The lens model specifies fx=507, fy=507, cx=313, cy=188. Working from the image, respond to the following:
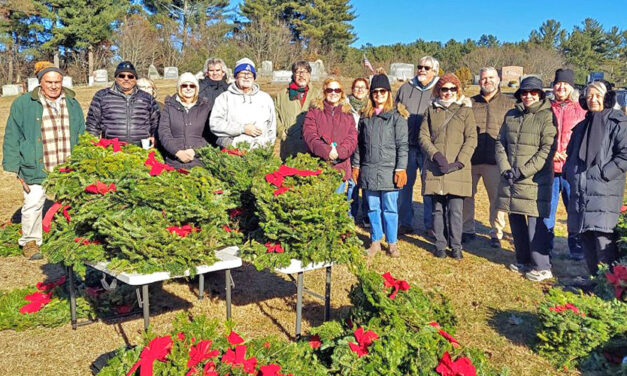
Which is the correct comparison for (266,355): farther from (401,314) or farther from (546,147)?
(546,147)

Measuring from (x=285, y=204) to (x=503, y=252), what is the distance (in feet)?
12.5

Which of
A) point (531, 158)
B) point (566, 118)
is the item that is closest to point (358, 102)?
point (531, 158)

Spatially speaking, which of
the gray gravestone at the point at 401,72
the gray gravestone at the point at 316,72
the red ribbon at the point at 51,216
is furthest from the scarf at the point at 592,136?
the gray gravestone at the point at 401,72

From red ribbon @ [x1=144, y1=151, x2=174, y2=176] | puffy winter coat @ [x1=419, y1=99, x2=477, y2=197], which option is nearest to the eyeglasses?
puffy winter coat @ [x1=419, y1=99, x2=477, y2=197]

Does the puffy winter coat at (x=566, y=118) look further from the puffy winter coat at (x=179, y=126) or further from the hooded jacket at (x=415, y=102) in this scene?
the puffy winter coat at (x=179, y=126)

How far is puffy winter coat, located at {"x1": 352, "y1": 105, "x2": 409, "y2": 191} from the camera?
538 centimetres

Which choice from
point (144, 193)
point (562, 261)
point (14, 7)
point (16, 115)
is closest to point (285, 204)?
point (144, 193)

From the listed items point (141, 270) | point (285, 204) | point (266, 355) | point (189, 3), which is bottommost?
point (266, 355)

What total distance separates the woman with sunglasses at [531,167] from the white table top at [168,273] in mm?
3087

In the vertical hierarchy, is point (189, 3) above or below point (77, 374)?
above

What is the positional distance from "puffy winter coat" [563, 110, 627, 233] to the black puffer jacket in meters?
4.28

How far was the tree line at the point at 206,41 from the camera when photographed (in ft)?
116

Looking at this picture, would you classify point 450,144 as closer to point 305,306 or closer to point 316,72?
point 305,306

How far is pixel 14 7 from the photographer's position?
3366 cm
